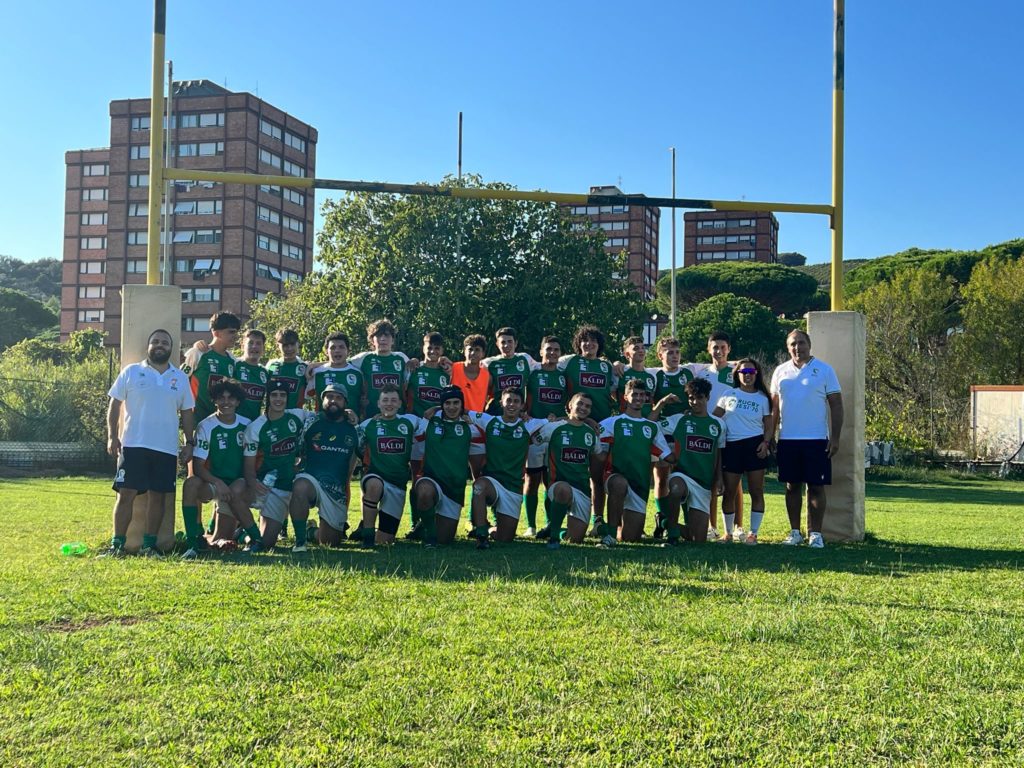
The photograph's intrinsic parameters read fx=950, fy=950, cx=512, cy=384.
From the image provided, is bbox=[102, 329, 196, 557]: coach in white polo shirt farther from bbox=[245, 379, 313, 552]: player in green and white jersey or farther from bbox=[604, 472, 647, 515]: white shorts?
bbox=[604, 472, 647, 515]: white shorts

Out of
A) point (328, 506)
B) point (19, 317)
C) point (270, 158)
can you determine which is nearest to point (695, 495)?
point (328, 506)

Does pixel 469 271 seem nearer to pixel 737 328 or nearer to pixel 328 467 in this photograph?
pixel 328 467

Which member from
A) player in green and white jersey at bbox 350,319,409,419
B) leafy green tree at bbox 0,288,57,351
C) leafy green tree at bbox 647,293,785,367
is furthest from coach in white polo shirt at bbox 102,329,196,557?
leafy green tree at bbox 0,288,57,351

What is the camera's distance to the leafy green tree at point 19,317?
245ft

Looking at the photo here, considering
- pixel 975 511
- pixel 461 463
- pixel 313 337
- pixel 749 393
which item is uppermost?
pixel 313 337

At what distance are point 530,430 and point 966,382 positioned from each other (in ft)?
120

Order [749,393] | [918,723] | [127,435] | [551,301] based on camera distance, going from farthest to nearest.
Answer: [551,301]
[749,393]
[127,435]
[918,723]

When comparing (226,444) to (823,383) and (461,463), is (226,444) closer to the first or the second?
(461,463)

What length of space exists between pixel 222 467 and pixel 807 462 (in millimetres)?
4779

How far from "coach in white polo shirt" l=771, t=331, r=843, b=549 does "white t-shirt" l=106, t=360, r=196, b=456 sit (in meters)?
4.92

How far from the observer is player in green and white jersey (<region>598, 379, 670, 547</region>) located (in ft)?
26.0

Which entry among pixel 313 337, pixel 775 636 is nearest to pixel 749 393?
pixel 775 636

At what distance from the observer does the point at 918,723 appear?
308 centimetres

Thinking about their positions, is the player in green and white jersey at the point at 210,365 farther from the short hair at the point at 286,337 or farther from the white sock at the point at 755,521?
the white sock at the point at 755,521
